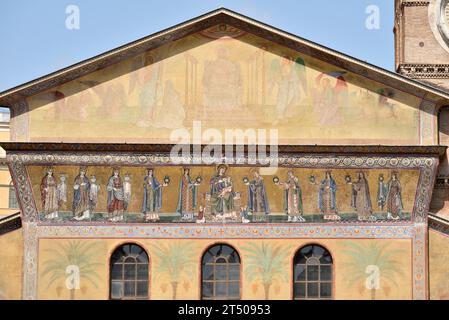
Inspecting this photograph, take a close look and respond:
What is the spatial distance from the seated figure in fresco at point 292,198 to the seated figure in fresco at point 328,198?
0.47 meters

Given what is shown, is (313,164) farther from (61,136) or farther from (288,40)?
(61,136)

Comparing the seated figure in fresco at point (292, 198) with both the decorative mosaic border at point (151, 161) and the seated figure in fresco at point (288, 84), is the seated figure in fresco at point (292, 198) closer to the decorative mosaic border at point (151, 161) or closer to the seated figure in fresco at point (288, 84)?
the decorative mosaic border at point (151, 161)

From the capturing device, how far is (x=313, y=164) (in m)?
24.6

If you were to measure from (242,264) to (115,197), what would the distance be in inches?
128

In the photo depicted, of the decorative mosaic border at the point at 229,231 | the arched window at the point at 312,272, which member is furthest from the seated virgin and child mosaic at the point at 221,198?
the arched window at the point at 312,272

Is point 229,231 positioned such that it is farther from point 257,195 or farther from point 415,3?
point 415,3

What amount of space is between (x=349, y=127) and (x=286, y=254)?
3267 millimetres

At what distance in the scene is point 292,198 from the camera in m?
24.6

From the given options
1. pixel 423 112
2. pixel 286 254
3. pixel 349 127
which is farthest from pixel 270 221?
pixel 423 112

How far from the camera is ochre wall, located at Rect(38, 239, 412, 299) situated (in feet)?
79.8

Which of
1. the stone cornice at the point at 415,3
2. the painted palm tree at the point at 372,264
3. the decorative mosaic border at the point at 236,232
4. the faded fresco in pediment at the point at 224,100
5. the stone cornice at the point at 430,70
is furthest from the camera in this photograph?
the stone cornice at the point at 415,3

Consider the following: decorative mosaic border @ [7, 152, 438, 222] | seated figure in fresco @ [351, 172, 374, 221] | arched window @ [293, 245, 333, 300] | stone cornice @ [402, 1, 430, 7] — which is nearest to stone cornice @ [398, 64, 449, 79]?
stone cornice @ [402, 1, 430, 7]

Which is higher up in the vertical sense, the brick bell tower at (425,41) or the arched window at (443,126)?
the brick bell tower at (425,41)

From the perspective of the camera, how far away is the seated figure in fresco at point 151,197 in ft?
80.6
